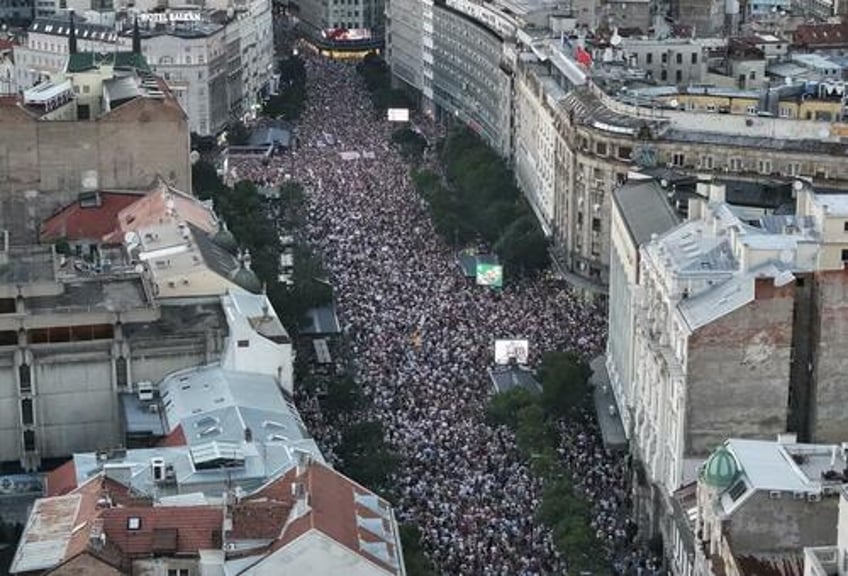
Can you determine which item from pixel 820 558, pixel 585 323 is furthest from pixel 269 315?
pixel 820 558

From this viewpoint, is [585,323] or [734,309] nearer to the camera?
[734,309]

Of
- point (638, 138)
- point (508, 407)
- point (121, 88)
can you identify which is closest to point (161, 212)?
point (121, 88)

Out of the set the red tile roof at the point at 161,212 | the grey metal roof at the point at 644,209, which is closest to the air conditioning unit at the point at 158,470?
the grey metal roof at the point at 644,209

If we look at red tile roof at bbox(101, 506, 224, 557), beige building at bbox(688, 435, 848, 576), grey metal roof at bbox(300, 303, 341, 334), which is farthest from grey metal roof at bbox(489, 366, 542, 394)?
red tile roof at bbox(101, 506, 224, 557)

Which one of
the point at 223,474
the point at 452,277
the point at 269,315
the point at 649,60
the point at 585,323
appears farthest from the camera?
the point at 649,60

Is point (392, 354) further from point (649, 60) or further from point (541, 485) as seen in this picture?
point (649, 60)
